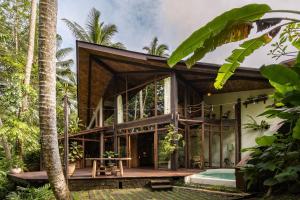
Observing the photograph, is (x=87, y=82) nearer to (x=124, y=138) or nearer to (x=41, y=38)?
(x=124, y=138)

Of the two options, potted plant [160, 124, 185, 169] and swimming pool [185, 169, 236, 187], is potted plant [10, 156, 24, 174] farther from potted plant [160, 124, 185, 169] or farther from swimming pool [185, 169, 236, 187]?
swimming pool [185, 169, 236, 187]

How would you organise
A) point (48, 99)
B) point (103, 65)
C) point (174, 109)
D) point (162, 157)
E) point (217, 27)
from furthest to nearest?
point (103, 65), point (162, 157), point (174, 109), point (48, 99), point (217, 27)

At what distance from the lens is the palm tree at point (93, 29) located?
877 inches

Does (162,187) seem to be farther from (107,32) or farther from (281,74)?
(107,32)

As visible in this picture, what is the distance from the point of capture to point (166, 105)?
523 inches

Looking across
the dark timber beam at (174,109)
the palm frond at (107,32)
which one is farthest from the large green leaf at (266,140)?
the palm frond at (107,32)

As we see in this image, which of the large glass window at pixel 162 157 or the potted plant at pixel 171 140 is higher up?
the potted plant at pixel 171 140

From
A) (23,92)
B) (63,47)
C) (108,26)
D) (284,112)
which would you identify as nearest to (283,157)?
(284,112)

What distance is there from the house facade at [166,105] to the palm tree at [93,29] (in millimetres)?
6279

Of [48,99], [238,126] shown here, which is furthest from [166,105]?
[48,99]

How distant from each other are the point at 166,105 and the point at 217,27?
36.9ft

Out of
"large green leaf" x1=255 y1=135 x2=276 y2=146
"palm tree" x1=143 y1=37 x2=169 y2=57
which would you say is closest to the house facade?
"palm tree" x1=143 y1=37 x2=169 y2=57

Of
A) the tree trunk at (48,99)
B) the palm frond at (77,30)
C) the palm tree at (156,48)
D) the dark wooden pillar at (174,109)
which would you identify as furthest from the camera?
the palm tree at (156,48)

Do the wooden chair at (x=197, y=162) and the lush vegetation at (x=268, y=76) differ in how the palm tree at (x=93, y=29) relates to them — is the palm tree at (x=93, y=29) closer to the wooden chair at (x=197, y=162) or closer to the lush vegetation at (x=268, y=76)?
the wooden chair at (x=197, y=162)
